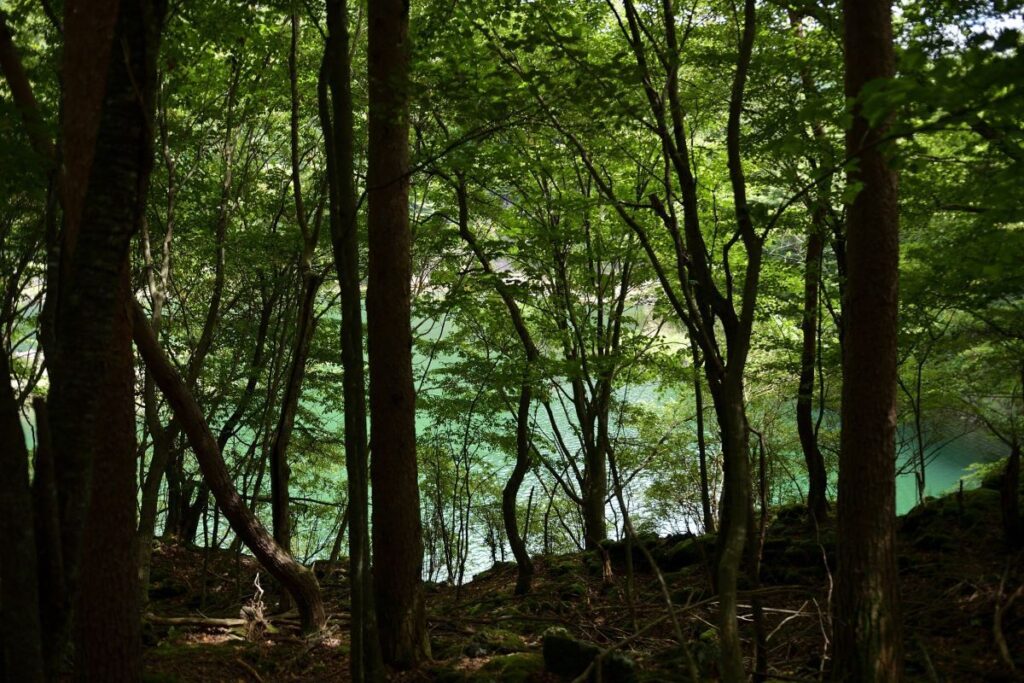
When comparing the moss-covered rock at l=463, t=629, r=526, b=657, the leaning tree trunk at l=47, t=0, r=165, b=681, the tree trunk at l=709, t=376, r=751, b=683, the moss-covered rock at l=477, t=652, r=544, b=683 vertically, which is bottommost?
the moss-covered rock at l=477, t=652, r=544, b=683

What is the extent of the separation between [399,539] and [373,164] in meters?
2.63

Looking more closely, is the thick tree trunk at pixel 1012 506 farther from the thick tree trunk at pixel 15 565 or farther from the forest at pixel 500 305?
the thick tree trunk at pixel 15 565

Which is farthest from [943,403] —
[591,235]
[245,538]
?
[245,538]

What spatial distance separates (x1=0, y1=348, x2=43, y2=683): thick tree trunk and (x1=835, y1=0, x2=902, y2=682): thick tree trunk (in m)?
3.51

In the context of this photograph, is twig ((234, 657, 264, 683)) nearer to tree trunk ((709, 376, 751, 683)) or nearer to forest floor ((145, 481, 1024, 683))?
forest floor ((145, 481, 1024, 683))

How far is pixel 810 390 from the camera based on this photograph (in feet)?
28.8

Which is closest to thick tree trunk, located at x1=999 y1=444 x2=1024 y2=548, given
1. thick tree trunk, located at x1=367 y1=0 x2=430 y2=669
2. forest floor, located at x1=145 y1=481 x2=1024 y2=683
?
forest floor, located at x1=145 y1=481 x2=1024 y2=683

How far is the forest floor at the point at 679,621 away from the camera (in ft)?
15.1

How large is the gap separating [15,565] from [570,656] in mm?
3770

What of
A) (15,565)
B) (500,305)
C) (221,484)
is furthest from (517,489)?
(15,565)

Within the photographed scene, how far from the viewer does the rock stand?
15.1ft

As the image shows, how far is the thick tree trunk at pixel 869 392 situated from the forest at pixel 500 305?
2 cm

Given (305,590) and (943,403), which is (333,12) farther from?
(943,403)

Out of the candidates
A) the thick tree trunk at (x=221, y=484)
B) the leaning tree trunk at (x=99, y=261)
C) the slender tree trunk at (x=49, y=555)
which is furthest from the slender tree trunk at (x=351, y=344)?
the thick tree trunk at (x=221, y=484)
